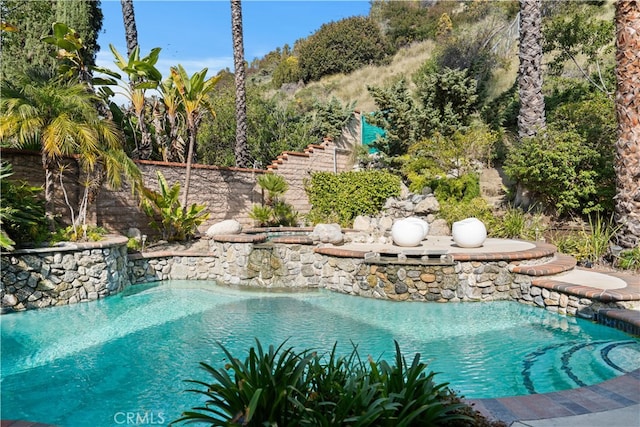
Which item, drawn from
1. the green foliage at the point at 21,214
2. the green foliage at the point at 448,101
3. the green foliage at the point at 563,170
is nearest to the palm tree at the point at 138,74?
the green foliage at the point at 21,214

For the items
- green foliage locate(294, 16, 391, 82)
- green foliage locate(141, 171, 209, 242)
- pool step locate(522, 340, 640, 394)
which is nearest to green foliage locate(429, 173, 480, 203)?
green foliage locate(141, 171, 209, 242)

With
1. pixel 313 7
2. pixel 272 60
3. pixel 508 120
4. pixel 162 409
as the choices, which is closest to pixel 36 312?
pixel 162 409

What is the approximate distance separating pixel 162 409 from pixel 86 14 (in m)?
15.5

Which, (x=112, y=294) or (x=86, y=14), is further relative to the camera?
(x=86, y=14)

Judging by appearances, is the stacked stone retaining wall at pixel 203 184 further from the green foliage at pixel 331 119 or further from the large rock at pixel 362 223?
the large rock at pixel 362 223

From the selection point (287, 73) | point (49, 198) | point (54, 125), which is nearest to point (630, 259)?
point (54, 125)

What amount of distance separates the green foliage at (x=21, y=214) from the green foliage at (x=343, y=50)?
25.9 meters

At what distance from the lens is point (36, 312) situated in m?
7.68

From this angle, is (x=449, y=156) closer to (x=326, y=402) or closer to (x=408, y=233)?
(x=408, y=233)

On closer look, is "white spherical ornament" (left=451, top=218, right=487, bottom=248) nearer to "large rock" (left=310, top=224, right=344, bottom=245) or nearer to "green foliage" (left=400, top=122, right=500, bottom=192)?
"large rock" (left=310, top=224, right=344, bottom=245)

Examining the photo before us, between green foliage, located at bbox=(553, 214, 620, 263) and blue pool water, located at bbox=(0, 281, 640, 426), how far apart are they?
9.75 feet

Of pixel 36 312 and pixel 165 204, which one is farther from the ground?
pixel 165 204

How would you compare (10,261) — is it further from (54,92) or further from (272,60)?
(272,60)

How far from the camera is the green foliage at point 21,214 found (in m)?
7.91
